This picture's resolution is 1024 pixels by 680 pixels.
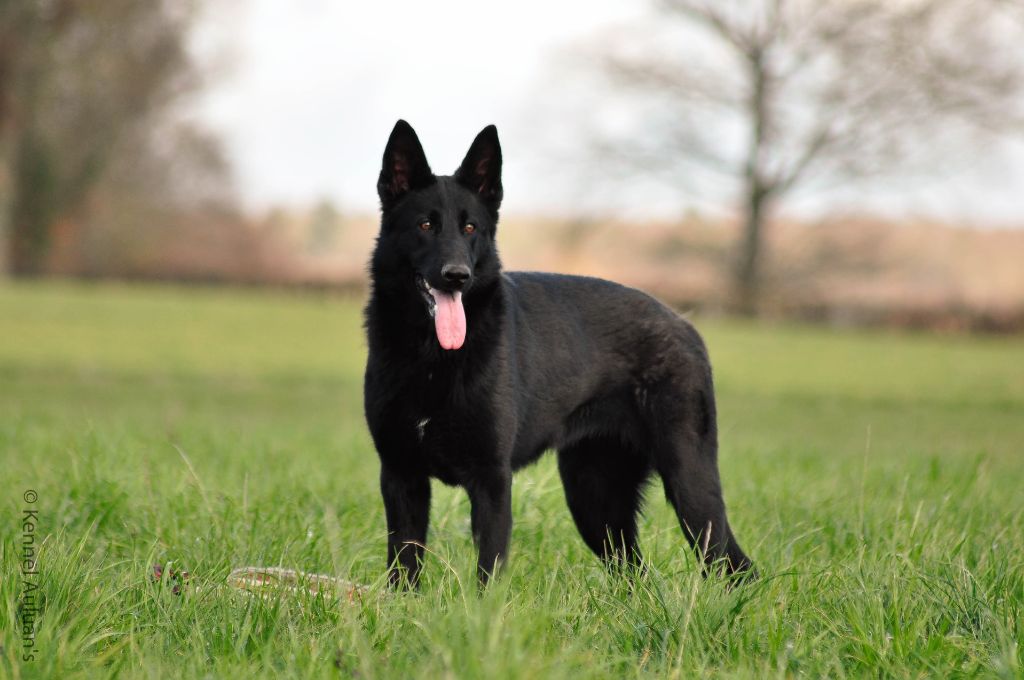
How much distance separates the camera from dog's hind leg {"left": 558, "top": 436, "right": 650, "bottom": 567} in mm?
4188

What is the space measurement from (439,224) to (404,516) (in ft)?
3.48

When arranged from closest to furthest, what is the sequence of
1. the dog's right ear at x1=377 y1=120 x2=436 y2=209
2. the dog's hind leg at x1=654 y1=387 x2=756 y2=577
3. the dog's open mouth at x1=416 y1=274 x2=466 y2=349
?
the dog's open mouth at x1=416 y1=274 x2=466 y2=349 < the dog's right ear at x1=377 y1=120 x2=436 y2=209 < the dog's hind leg at x1=654 y1=387 x2=756 y2=577

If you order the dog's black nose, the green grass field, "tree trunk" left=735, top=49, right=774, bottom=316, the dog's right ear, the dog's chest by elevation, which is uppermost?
"tree trunk" left=735, top=49, right=774, bottom=316

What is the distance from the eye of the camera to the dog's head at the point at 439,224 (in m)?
3.59

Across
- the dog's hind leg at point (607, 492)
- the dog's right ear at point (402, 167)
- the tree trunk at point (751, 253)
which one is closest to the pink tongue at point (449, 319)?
the dog's right ear at point (402, 167)

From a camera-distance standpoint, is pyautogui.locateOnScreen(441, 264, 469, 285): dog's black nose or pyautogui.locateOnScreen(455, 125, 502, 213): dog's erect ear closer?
pyautogui.locateOnScreen(441, 264, 469, 285): dog's black nose

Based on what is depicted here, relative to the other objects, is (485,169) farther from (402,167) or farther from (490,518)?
(490,518)

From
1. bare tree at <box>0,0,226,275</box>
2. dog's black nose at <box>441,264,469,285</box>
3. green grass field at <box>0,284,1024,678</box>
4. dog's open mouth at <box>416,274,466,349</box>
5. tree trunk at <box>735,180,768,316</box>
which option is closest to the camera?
green grass field at <box>0,284,1024,678</box>

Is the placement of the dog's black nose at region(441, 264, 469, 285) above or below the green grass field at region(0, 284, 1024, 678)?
above

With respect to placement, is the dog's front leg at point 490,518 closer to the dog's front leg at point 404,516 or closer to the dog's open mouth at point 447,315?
the dog's front leg at point 404,516

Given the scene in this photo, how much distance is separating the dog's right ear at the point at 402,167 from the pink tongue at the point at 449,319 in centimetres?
42

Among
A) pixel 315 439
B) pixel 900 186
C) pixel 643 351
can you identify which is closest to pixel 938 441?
pixel 315 439

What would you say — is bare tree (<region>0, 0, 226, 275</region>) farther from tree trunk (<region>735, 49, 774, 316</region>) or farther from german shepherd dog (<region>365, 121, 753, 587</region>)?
german shepherd dog (<region>365, 121, 753, 587</region>)

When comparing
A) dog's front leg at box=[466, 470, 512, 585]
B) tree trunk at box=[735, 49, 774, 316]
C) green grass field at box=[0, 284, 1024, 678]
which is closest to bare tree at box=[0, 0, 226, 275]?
tree trunk at box=[735, 49, 774, 316]
